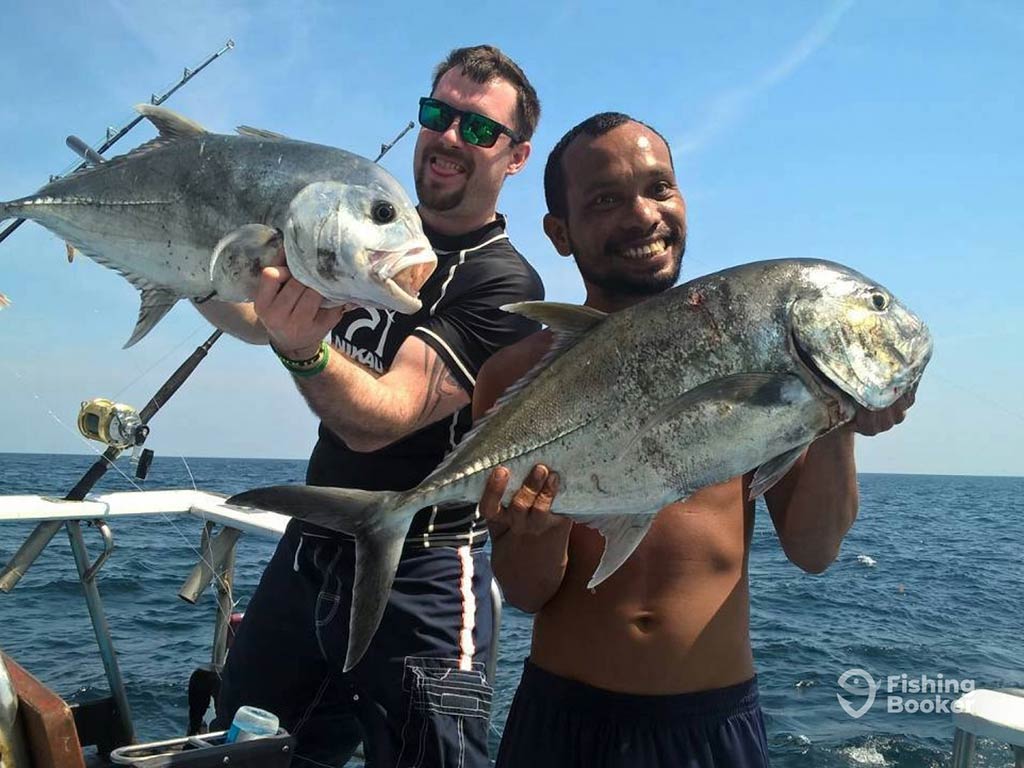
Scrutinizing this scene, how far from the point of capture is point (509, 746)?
2541 millimetres

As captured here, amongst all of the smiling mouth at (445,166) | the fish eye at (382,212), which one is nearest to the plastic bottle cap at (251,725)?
the fish eye at (382,212)

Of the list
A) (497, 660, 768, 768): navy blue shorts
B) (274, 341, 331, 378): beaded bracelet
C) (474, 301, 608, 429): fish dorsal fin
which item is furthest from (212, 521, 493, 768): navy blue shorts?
(474, 301, 608, 429): fish dorsal fin

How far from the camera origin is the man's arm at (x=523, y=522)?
2.19m

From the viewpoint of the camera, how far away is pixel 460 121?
320cm

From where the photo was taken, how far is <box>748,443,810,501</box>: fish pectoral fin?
6.57ft

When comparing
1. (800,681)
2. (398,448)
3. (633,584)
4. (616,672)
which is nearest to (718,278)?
(633,584)

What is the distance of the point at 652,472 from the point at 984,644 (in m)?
14.2

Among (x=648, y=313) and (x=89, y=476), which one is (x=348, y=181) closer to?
(x=648, y=313)

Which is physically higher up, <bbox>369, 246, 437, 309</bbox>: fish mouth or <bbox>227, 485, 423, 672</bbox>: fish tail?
<bbox>369, 246, 437, 309</bbox>: fish mouth

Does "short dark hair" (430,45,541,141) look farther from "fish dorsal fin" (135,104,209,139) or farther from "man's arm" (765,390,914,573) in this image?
"man's arm" (765,390,914,573)

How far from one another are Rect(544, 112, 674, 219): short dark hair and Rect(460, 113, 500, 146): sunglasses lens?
0.35m

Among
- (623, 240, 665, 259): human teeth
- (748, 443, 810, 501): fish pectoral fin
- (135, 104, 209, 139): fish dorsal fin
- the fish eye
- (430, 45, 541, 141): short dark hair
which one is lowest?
(748, 443, 810, 501): fish pectoral fin

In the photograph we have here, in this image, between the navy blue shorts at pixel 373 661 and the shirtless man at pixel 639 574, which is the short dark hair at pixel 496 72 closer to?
the shirtless man at pixel 639 574

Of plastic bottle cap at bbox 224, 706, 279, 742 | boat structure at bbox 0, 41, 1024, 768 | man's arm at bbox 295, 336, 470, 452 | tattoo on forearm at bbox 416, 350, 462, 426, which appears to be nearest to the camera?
boat structure at bbox 0, 41, 1024, 768
